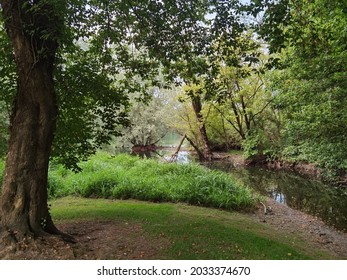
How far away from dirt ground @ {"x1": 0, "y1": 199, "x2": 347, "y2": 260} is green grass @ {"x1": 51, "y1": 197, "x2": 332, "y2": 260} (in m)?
0.25

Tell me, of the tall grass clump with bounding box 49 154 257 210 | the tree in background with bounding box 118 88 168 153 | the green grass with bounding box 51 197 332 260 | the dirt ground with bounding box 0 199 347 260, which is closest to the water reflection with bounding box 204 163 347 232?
the dirt ground with bounding box 0 199 347 260

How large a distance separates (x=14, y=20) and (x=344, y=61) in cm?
976

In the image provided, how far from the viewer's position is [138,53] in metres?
8.19

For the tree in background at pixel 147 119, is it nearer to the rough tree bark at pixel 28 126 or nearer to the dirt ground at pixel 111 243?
the dirt ground at pixel 111 243

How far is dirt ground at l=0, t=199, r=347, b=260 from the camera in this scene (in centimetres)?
448

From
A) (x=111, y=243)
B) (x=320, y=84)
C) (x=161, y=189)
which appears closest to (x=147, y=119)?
(x=161, y=189)

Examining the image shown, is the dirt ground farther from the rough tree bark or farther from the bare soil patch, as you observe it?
the rough tree bark

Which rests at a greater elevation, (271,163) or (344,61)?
(344,61)

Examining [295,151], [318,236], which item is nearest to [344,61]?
[318,236]

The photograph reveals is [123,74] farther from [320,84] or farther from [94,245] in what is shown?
[320,84]

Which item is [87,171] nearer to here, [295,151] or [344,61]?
[344,61]

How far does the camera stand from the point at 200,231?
6293mm

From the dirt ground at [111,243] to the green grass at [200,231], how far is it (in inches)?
9.9

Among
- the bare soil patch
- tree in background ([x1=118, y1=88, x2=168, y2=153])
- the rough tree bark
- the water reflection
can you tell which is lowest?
the water reflection
